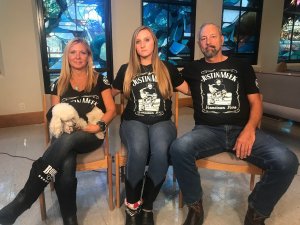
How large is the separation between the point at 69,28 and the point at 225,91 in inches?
110

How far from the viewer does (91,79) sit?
1729 millimetres

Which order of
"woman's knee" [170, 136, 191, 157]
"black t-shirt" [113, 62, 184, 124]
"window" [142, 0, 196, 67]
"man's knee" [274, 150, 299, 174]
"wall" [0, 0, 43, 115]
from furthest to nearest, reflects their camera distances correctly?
"window" [142, 0, 196, 67] < "wall" [0, 0, 43, 115] < "black t-shirt" [113, 62, 184, 124] < "woman's knee" [170, 136, 191, 157] < "man's knee" [274, 150, 299, 174]

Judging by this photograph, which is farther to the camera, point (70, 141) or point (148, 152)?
point (148, 152)

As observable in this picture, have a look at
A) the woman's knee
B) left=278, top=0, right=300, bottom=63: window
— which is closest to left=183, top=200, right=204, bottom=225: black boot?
the woman's knee

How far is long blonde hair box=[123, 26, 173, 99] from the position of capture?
1.69m

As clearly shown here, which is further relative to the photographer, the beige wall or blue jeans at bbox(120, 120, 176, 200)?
the beige wall

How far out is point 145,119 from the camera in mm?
1703

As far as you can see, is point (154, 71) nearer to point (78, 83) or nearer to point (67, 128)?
point (78, 83)

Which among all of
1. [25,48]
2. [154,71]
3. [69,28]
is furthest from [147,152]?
[69,28]

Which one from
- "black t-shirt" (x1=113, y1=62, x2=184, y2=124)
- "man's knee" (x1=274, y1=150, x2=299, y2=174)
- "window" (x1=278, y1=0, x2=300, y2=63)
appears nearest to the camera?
"man's knee" (x1=274, y1=150, x2=299, y2=174)

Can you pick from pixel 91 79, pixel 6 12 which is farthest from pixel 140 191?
pixel 6 12

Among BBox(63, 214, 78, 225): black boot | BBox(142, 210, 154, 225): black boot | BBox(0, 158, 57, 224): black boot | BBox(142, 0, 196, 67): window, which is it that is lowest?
BBox(142, 210, 154, 225): black boot

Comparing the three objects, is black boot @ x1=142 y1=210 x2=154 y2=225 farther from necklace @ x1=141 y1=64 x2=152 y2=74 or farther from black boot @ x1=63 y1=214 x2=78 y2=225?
necklace @ x1=141 y1=64 x2=152 y2=74

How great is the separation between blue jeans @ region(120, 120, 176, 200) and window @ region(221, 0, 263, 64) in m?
3.93
